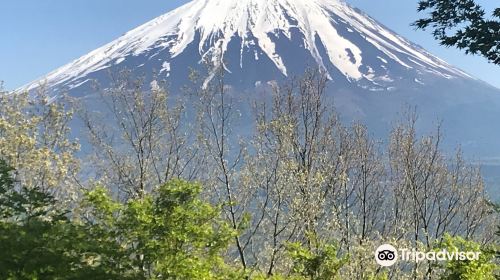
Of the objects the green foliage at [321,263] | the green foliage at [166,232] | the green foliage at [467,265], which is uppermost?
the green foliage at [166,232]

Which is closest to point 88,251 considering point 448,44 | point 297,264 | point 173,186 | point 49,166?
point 173,186

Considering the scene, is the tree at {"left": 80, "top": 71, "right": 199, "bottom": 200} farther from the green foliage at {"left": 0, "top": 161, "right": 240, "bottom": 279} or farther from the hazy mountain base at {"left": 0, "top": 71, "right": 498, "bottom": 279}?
the green foliage at {"left": 0, "top": 161, "right": 240, "bottom": 279}

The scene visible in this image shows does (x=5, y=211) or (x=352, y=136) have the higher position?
(x=5, y=211)

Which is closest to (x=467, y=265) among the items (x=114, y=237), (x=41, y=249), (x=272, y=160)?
(x=114, y=237)

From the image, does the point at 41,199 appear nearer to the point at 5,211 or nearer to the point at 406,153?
the point at 5,211

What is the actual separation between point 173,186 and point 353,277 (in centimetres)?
1073

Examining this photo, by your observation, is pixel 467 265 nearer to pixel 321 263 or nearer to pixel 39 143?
pixel 321 263

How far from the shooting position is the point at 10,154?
2442 centimetres

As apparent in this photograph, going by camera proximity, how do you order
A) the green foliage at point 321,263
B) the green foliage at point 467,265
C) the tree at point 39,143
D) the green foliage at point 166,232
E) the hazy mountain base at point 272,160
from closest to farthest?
1. the green foliage at point 166,232
2. the green foliage at point 467,265
3. the green foliage at point 321,263
4. the hazy mountain base at point 272,160
5. the tree at point 39,143

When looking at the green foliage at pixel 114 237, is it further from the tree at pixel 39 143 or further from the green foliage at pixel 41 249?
the tree at pixel 39 143

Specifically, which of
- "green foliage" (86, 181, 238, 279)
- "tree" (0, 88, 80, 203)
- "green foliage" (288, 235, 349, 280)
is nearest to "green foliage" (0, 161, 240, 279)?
"green foliage" (86, 181, 238, 279)

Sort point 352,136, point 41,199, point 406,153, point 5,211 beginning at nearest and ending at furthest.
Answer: point 41,199 → point 5,211 → point 406,153 → point 352,136

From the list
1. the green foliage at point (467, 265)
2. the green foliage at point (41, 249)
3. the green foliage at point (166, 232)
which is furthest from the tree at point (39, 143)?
the green foliage at point (467, 265)

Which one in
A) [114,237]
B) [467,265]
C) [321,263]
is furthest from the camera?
[321,263]
